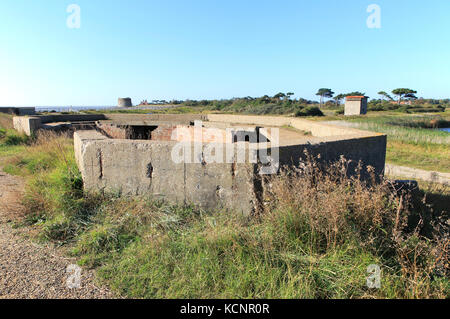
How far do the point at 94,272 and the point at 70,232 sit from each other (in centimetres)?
100

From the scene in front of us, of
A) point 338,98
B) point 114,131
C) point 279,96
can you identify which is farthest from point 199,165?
point 338,98

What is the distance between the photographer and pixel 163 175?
417cm

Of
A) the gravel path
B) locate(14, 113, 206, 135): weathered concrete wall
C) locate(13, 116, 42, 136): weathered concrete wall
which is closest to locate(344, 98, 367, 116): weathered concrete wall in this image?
locate(14, 113, 206, 135): weathered concrete wall

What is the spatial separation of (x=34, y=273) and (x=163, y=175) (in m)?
1.74

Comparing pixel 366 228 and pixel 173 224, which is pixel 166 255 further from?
pixel 366 228

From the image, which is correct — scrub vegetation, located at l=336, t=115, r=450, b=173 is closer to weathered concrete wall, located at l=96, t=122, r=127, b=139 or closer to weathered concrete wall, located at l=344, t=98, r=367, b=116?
weathered concrete wall, located at l=96, t=122, r=127, b=139

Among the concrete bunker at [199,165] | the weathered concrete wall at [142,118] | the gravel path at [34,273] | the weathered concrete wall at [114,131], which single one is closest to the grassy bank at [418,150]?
the concrete bunker at [199,165]

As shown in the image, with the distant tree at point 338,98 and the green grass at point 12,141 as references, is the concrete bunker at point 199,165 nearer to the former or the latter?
the green grass at point 12,141

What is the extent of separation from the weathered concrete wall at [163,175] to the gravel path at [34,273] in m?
1.18

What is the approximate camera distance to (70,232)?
381 cm

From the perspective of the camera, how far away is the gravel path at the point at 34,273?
272 cm

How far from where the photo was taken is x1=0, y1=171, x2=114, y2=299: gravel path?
2.72 m

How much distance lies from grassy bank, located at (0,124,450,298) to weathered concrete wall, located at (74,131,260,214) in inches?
7.2
